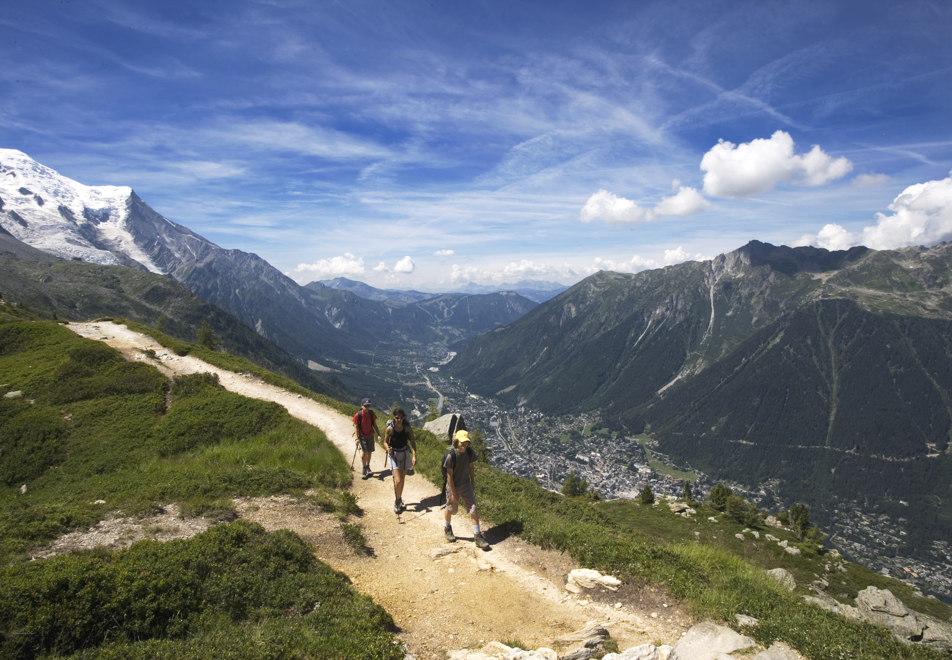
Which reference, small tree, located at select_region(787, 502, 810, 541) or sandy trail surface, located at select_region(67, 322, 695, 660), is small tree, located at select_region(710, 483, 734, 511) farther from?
sandy trail surface, located at select_region(67, 322, 695, 660)

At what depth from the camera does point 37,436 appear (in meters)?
21.0

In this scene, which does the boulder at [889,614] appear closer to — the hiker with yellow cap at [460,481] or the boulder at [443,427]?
the hiker with yellow cap at [460,481]

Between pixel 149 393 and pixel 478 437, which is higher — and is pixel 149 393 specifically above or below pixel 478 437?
above

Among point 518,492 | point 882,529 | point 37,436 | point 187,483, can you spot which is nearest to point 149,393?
point 37,436

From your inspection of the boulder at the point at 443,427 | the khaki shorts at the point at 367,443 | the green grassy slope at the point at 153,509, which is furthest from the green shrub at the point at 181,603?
the boulder at the point at 443,427

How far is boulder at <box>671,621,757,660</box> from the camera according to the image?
7855mm

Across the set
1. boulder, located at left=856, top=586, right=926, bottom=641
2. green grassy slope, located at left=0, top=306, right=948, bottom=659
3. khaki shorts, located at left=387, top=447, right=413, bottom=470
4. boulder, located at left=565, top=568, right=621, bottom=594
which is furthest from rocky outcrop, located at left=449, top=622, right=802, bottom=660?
boulder, located at left=856, top=586, right=926, bottom=641

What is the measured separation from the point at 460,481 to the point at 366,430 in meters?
7.44

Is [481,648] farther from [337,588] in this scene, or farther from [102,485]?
[102,485]

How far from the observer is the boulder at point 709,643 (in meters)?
7.86

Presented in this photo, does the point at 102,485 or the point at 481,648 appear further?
the point at 102,485

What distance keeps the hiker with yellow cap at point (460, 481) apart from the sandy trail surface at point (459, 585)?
17.9 inches

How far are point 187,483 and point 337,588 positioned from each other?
931 cm

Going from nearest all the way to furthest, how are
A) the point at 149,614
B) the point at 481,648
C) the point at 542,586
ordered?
the point at 149,614, the point at 481,648, the point at 542,586
